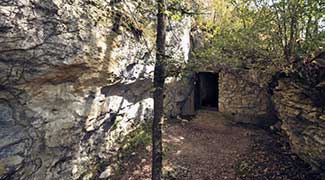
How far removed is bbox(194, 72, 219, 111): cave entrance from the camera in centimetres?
1309

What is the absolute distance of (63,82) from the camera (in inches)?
200

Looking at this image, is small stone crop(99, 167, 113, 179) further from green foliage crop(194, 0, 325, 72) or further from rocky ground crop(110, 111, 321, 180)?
green foliage crop(194, 0, 325, 72)

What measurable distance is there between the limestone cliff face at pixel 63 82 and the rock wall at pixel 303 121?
15.1 feet

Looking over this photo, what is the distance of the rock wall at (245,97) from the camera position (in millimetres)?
10156

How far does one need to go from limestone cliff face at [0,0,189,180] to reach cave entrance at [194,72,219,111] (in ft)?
22.0

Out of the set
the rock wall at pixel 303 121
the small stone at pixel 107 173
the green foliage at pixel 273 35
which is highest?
the green foliage at pixel 273 35

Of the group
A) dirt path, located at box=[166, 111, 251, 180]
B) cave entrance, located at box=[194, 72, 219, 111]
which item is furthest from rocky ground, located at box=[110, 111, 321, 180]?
cave entrance, located at box=[194, 72, 219, 111]

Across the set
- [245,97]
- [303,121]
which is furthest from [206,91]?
[303,121]

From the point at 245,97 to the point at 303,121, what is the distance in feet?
15.5

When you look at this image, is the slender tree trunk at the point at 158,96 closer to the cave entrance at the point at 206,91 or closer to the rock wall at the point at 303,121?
the rock wall at the point at 303,121

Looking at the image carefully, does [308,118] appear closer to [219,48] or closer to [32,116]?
[219,48]

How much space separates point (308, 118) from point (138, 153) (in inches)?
191

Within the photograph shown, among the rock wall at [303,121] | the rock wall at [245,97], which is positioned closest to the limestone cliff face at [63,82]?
the rock wall at [303,121]

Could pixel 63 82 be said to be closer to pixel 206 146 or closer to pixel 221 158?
pixel 221 158
